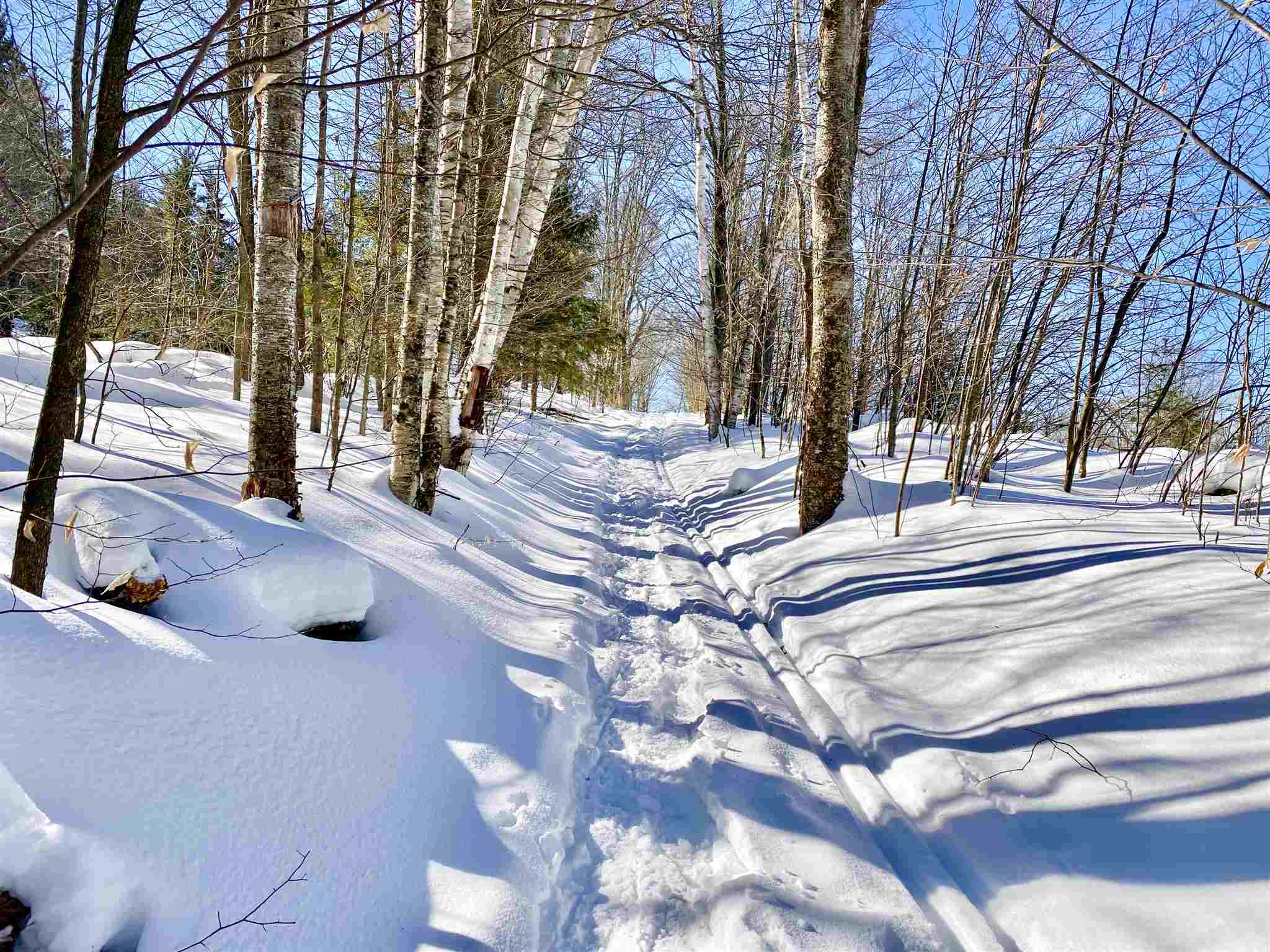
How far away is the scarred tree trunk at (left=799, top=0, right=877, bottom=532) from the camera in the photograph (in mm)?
5570

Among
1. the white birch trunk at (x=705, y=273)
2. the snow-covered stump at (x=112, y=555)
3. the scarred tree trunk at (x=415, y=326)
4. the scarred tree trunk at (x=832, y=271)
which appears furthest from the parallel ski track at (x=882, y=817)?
the white birch trunk at (x=705, y=273)

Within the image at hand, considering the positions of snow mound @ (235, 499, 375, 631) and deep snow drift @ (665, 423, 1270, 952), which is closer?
deep snow drift @ (665, 423, 1270, 952)

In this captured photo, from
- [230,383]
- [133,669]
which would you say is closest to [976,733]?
[133,669]

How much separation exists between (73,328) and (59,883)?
147 centimetres

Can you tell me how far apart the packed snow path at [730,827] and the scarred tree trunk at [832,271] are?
2475 millimetres

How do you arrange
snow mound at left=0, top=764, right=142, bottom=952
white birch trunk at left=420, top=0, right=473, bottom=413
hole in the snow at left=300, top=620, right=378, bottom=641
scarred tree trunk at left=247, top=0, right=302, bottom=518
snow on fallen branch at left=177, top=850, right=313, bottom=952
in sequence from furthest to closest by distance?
1. white birch trunk at left=420, top=0, right=473, bottom=413
2. scarred tree trunk at left=247, top=0, right=302, bottom=518
3. hole in the snow at left=300, top=620, right=378, bottom=641
4. snow on fallen branch at left=177, top=850, right=313, bottom=952
5. snow mound at left=0, top=764, right=142, bottom=952

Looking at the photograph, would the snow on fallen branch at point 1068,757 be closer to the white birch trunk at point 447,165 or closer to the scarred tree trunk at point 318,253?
the white birch trunk at point 447,165

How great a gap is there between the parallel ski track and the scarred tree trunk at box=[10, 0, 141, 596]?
2825 millimetres

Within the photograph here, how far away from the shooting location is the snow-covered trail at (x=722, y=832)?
1992 mm

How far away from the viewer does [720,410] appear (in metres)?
14.7

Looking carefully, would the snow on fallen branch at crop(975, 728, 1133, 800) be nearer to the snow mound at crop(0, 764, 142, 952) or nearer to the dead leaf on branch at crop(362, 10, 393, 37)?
the snow mound at crop(0, 764, 142, 952)

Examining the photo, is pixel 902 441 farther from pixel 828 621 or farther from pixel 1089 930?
pixel 1089 930

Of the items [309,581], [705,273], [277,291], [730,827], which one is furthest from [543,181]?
[705,273]

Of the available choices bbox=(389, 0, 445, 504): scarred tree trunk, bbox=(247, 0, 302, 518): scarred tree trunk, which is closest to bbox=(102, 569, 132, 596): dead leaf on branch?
bbox=(247, 0, 302, 518): scarred tree trunk
